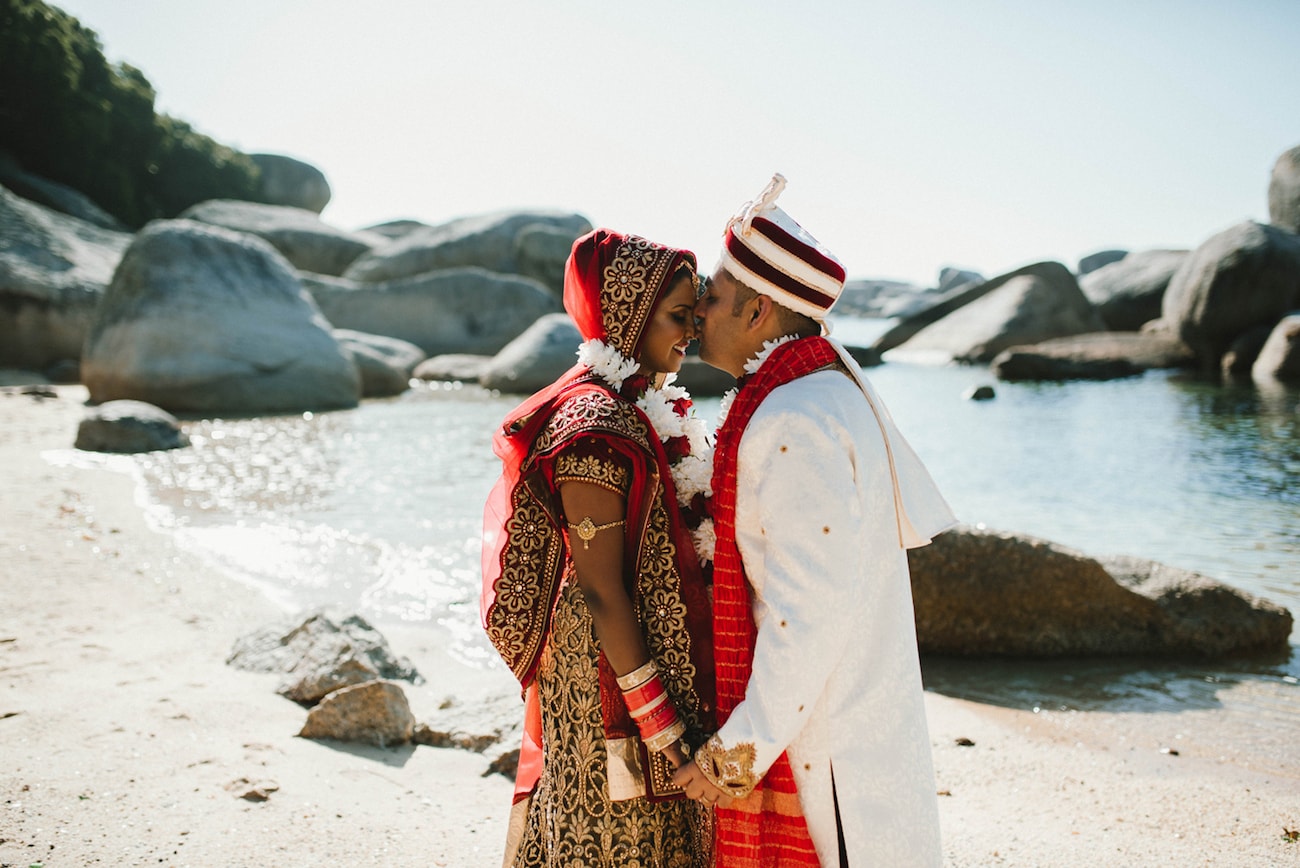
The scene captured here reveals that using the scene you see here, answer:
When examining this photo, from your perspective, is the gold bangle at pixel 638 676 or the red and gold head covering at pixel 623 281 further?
the red and gold head covering at pixel 623 281

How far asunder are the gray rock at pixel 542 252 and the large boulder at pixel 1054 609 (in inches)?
1047

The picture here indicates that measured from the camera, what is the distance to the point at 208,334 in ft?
52.9

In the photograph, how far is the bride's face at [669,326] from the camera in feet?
7.71

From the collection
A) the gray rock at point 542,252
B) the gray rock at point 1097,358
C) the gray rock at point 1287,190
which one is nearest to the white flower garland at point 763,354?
the gray rock at point 1097,358

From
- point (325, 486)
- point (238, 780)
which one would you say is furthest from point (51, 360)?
point (238, 780)

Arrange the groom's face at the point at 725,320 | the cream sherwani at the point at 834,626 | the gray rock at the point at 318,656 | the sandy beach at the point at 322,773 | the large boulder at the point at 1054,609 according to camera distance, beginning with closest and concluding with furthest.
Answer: the cream sherwani at the point at 834,626
the groom's face at the point at 725,320
the sandy beach at the point at 322,773
the gray rock at the point at 318,656
the large boulder at the point at 1054,609

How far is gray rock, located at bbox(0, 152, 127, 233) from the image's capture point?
27.7m

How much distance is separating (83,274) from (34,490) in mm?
12912

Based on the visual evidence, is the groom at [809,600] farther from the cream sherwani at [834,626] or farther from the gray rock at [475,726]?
the gray rock at [475,726]

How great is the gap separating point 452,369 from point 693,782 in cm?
2264

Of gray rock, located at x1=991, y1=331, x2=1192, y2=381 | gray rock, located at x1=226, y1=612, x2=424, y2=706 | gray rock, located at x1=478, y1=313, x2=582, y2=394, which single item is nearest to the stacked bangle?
gray rock, located at x1=226, y1=612, x2=424, y2=706

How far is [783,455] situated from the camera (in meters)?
2.03

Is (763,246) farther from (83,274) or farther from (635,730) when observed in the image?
(83,274)

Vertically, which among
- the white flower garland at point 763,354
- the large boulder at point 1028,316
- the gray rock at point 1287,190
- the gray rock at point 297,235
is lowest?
the white flower garland at point 763,354
